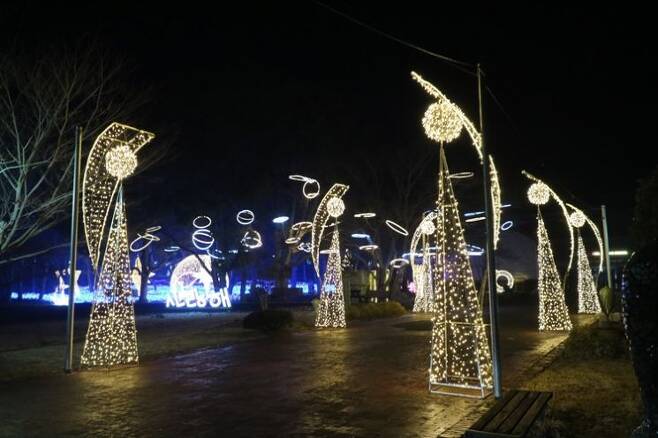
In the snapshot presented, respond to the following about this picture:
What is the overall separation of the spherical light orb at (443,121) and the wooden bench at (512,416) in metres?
4.28

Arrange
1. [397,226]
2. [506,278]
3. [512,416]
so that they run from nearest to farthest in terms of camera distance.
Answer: [512,416] → [397,226] → [506,278]

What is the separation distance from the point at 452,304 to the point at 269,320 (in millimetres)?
11516

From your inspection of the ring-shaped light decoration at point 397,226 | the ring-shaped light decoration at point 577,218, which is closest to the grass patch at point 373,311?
the ring-shaped light decoration at point 397,226

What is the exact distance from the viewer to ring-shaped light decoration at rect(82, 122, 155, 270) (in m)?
12.0

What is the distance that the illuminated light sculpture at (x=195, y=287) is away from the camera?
35.5 meters

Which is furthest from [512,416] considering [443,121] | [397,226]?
[397,226]

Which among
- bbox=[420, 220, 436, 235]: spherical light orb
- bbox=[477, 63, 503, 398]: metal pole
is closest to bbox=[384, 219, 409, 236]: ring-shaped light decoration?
bbox=[420, 220, 436, 235]: spherical light orb

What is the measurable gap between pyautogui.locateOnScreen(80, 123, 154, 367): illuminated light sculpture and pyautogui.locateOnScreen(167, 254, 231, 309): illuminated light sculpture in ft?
75.8

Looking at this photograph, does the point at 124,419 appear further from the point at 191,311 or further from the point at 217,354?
the point at 191,311

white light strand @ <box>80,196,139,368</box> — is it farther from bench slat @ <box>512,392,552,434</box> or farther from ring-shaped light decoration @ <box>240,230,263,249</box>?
ring-shaped light decoration @ <box>240,230,263,249</box>

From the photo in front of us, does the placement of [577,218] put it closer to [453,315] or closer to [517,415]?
[453,315]

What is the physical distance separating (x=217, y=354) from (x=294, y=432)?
7.85 metres

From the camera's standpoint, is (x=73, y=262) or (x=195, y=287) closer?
(x=73, y=262)

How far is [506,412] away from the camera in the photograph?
612 centimetres
